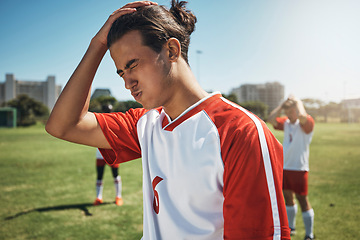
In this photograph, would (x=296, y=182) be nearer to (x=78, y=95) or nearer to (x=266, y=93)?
(x=78, y=95)

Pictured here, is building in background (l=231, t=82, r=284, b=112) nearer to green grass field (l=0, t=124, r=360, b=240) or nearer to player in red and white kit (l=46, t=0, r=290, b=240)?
green grass field (l=0, t=124, r=360, b=240)

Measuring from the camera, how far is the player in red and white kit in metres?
1.01

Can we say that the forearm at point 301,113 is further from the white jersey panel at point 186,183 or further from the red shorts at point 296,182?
the white jersey panel at point 186,183

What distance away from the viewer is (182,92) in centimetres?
143

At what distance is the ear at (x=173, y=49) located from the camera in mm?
1353

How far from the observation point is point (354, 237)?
479 centimetres

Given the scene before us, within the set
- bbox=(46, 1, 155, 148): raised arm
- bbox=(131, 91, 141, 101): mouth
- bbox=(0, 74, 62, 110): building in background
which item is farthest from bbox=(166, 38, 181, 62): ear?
bbox=(0, 74, 62, 110): building in background

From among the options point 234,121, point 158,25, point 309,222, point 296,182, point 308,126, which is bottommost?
point 309,222

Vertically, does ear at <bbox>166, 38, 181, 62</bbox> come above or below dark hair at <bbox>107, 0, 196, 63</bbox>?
below

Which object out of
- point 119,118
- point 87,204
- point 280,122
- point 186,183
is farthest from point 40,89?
point 186,183

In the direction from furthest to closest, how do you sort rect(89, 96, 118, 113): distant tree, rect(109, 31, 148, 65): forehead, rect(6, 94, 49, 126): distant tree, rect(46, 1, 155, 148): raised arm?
rect(6, 94, 49, 126): distant tree → rect(89, 96, 118, 113): distant tree → rect(46, 1, 155, 148): raised arm → rect(109, 31, 148, 65): forehead

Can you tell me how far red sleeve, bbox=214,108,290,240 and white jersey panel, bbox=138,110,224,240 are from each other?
12 centimetres

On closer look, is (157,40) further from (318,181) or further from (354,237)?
(318,181)

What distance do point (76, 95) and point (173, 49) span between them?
24.9 inches
